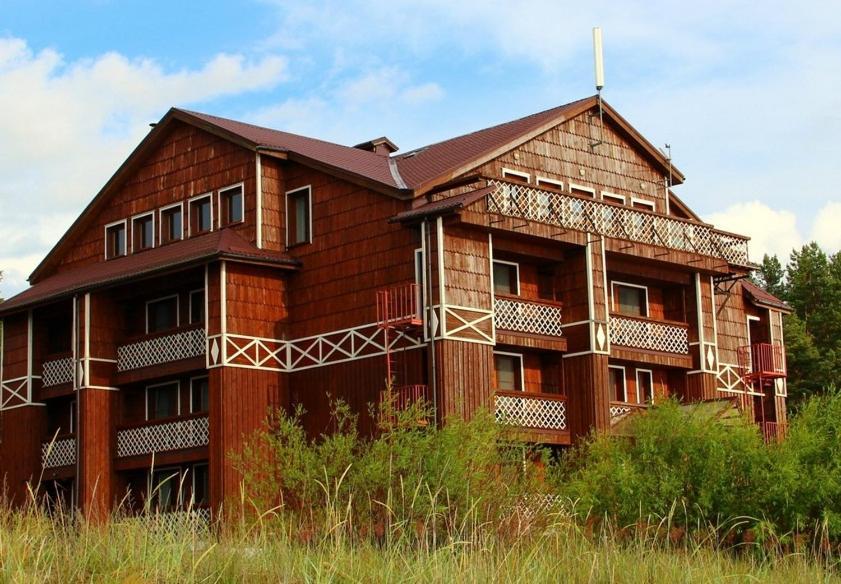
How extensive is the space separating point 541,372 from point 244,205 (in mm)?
10052

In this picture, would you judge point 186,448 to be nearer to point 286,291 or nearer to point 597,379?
point 286,291

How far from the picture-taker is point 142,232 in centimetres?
4562

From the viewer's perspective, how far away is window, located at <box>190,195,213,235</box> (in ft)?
142

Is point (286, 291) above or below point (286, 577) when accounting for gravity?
above

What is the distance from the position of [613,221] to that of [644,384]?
18.3 ft

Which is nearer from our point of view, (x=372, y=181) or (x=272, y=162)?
(x=372, y=181)

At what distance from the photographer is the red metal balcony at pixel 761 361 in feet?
150

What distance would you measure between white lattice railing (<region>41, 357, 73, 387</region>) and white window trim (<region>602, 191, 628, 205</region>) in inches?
674

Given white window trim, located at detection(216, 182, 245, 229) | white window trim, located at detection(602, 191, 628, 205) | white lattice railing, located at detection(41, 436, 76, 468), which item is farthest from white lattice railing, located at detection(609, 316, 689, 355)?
white lattice railing, located at detection(41, 436, 76, 468)

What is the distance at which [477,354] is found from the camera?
36.6 meters

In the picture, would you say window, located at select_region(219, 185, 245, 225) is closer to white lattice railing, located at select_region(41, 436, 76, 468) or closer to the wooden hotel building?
the wooden hotel building

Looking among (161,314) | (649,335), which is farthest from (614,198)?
(161,314)

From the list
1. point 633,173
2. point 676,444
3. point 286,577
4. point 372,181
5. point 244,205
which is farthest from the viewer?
point 633,173

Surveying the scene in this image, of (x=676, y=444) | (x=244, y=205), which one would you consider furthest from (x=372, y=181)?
(x=676, y=444)
